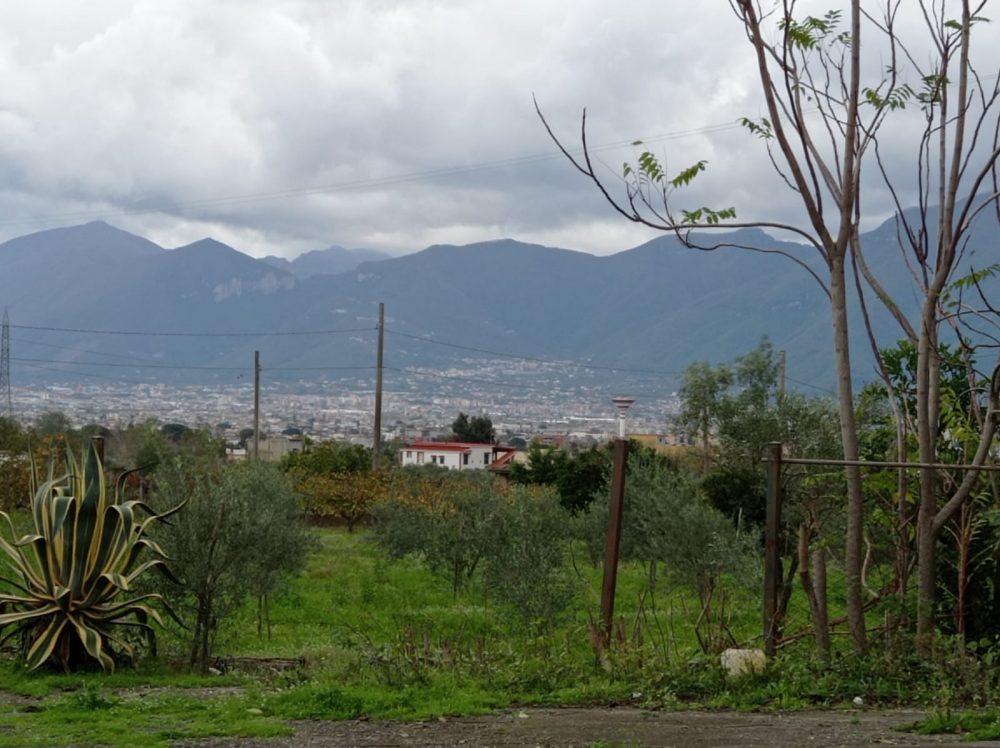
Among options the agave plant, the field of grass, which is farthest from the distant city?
the field of grass

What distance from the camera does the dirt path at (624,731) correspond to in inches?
273

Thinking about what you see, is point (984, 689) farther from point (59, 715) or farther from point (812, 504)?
point (59, 715)

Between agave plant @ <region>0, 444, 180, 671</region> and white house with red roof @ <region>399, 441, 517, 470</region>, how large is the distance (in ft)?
175

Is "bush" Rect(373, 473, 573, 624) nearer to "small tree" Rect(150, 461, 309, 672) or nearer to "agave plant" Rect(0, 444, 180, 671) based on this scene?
"small tree" Rect(150, 461, 309, 672)

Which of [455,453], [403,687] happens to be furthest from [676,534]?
[455,453]

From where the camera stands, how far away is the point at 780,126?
8.80 m

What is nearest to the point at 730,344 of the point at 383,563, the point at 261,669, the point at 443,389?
the point at 443,389

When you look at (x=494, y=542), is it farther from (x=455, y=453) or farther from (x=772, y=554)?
(x=455, y=453)

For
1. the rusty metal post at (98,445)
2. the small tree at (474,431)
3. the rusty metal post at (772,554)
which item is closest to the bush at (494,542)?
the rusty metal post at (772,554)

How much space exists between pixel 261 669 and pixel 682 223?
19.7ft

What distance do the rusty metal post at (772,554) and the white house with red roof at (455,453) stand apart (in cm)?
5521

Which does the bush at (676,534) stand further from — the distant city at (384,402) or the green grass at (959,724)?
the distant city at (384,402)

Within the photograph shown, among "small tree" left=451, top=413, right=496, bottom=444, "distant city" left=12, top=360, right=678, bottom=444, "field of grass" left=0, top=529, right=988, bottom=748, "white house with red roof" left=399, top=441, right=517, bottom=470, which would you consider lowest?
"field of grass" left=0, top=529, right=988, bottom=748

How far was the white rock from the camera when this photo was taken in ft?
28.1
